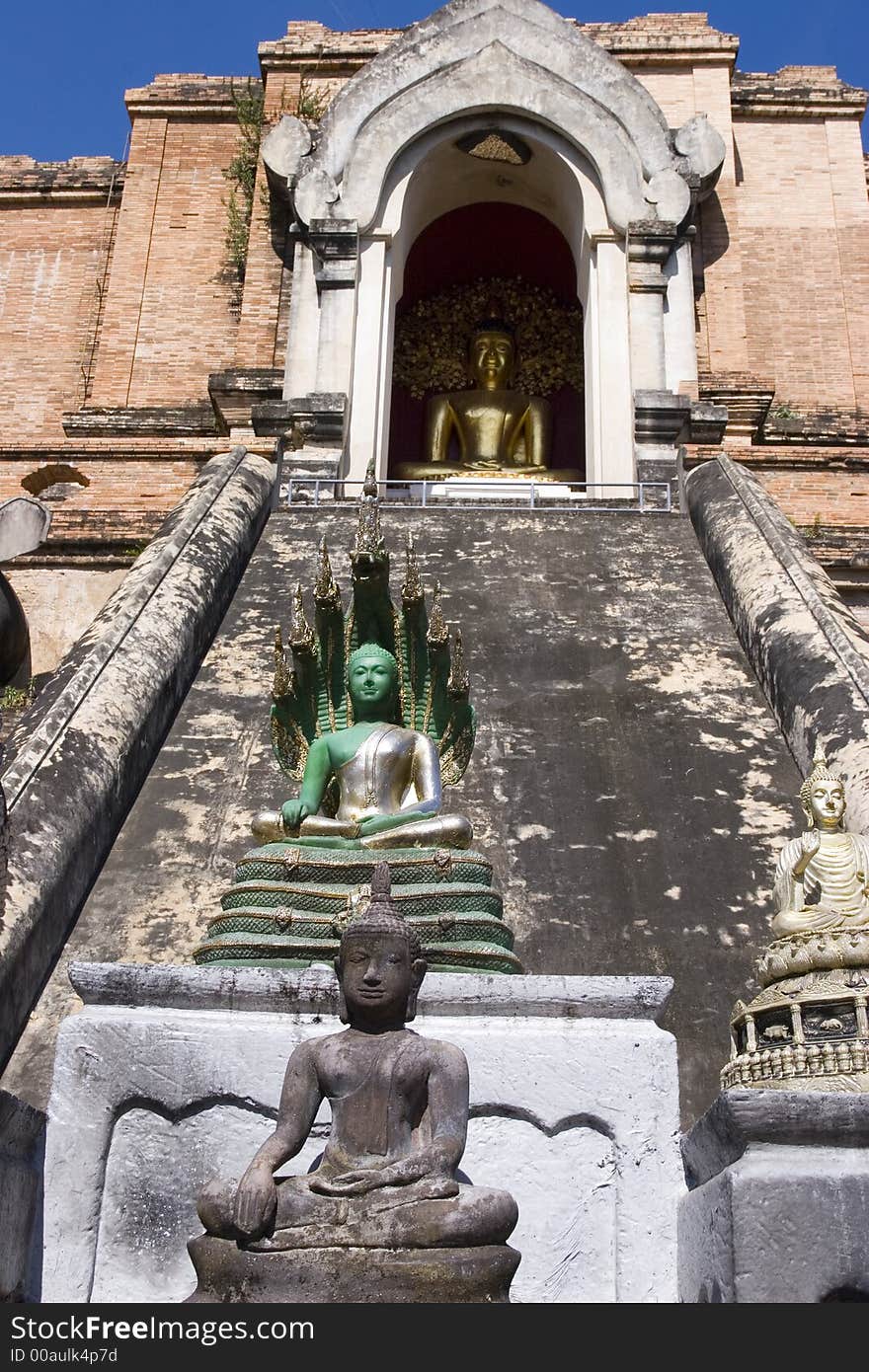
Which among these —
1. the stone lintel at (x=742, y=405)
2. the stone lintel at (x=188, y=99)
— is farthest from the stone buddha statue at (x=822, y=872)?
the stone lintel at (x=188, y=99)

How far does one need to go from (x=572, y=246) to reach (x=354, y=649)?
9947 mm

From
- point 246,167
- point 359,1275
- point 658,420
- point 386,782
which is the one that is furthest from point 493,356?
point 359,1275

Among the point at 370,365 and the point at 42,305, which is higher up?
the point at 42,305

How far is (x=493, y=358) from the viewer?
16.1 meters

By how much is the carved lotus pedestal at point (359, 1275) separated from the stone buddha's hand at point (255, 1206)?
49 millimetres

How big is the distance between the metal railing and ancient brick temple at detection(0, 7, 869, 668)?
54 cm

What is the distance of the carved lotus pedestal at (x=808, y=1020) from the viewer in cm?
413

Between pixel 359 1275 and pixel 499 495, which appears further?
pixel 499 495

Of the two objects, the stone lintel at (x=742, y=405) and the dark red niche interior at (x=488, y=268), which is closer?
the stone lintel at (x=742, y=405)

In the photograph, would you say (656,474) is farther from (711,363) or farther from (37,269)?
(37,269)

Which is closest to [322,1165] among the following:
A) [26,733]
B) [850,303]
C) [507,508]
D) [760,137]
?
[26,733]

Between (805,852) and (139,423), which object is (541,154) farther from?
(805,852)

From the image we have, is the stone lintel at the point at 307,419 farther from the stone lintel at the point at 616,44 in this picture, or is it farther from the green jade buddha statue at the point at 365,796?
the green jade buddha statue at the point at 365,796

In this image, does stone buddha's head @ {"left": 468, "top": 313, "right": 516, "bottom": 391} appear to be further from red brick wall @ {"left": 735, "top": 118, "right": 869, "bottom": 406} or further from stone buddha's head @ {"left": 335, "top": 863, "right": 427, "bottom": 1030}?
stone buddha's head @ {"left": 335, "top": 863, "right": 427, "bottom": 1030}
